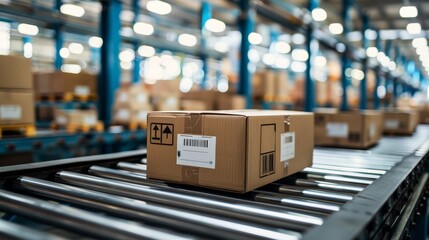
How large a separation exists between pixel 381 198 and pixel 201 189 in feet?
2.08

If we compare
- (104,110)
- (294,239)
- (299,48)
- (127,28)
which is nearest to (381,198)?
(294,239)

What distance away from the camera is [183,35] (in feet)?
33.3

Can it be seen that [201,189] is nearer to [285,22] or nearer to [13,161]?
[13,161]

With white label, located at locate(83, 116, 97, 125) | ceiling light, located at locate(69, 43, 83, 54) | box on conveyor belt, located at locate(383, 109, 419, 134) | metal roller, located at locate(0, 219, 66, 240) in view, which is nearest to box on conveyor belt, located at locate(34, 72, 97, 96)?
white label, located at locate(83, 116, 97, 125)

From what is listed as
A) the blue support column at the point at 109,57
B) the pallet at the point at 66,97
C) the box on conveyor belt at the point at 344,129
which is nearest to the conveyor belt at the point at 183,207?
the box on conveyor belt at the point at 344,129

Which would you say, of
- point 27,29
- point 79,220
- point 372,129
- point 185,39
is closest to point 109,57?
point 372,129

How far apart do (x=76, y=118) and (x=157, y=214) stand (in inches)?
154

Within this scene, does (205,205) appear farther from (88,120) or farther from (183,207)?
(88,120)

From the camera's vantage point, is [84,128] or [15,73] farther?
[84,128]

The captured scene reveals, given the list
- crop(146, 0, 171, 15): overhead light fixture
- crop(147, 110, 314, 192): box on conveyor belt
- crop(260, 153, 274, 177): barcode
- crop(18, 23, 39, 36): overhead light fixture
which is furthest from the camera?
crop(18, 23, 39, 36): overhead light fixture

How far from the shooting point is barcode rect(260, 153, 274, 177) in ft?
4.82

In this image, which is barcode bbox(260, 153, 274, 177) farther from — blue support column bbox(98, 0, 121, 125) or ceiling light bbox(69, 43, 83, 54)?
ceiling light bbox(69, 43, 83, 54)

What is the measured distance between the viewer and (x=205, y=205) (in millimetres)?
1242

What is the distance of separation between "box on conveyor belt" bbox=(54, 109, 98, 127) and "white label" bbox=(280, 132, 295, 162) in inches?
134
